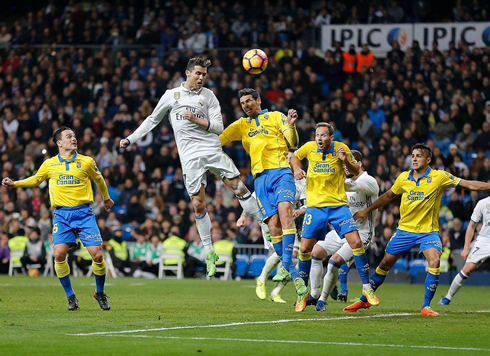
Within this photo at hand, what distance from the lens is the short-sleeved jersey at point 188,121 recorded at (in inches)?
480

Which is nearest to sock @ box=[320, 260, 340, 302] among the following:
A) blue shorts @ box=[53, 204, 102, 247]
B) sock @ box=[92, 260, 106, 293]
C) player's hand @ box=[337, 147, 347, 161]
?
player's hand @ box=[337, 147, 347, 161]

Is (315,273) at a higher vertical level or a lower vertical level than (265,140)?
lower

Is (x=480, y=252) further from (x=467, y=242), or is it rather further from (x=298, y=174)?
(x=298, y=174)

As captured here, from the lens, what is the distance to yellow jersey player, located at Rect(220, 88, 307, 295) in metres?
11.8

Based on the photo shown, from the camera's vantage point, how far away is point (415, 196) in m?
11.8

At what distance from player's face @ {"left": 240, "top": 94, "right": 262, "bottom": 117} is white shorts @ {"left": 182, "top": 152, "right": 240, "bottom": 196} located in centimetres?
75

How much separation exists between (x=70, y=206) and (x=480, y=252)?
6.91 meters

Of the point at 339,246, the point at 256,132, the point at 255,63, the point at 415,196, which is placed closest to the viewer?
the point at 415,196

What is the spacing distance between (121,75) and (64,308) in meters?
18.3

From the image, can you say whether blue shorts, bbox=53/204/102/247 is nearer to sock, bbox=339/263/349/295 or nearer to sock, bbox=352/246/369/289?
sock, bbox=352/246/369/289

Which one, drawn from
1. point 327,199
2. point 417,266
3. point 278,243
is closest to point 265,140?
point 327,199

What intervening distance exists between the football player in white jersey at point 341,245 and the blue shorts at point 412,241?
123cm

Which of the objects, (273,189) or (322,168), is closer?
(322,168)

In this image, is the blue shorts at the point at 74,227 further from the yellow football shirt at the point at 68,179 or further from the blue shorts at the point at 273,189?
the blue shorts at the point at 273,189
